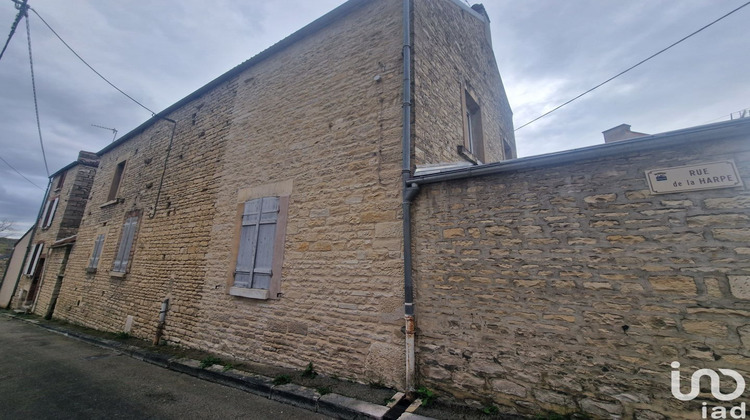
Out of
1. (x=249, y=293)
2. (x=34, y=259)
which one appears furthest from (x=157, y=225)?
(x=34, y=259)

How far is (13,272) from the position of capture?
52.4 feet

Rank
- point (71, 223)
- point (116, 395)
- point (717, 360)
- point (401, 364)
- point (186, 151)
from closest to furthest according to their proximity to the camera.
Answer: point (717, 360) < point (401, 364) < point (116, 395) < point (186, 151) < point (71, 223)

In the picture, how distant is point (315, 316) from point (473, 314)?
240cm

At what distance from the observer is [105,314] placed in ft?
28.2

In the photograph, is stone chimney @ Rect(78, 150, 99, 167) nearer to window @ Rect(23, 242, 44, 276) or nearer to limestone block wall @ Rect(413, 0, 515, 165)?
window @ Rect(23, 242, 44, 276)

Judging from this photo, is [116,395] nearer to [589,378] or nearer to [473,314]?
[473,314]

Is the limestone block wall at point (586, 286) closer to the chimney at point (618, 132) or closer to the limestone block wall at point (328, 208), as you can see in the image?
the limestone block wall at point (328, 208)

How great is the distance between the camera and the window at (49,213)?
48.8 ft

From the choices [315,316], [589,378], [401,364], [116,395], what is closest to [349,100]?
[315,316]

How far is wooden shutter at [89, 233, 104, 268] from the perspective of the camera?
390 inches

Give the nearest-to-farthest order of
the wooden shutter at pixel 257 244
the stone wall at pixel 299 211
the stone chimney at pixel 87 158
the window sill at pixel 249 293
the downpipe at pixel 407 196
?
1. the downpipe at pixel 407 196
2. the stone wall at pixel 299 211
3. the window sill at pixel 249 293
4. the wooden shutter at pixel 257 244
5. the stone chimney at pixel 87 158

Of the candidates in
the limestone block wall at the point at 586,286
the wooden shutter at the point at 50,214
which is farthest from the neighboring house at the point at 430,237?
the wooden shutter at the point at 50,214

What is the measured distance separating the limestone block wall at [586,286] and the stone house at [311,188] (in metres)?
0.80

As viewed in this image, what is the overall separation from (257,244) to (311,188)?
63.7 inches
